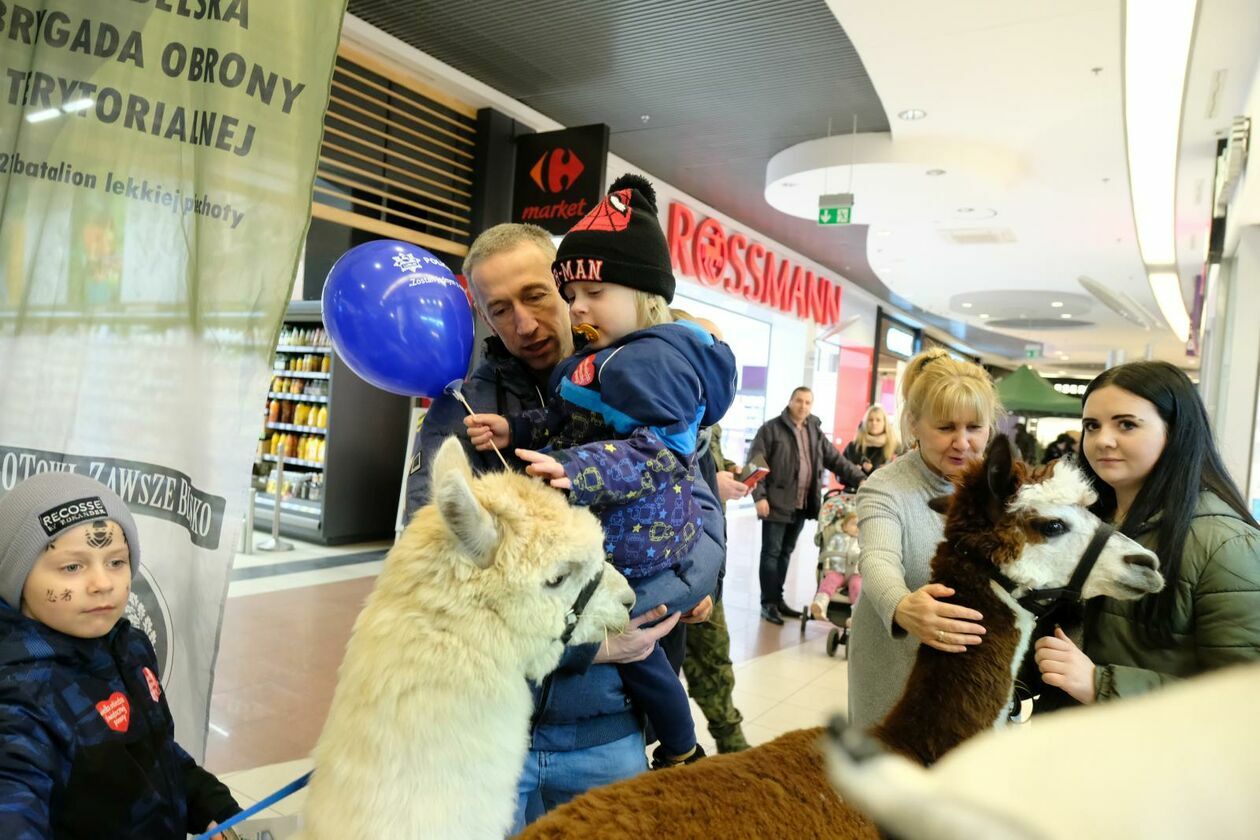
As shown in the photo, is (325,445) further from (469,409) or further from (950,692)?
(950,692)

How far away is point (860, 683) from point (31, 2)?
7.96 ft

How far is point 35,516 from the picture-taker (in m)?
1.28

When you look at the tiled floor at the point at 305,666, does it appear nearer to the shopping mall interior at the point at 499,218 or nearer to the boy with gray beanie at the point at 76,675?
the shopping mall interior at the point at 499,218

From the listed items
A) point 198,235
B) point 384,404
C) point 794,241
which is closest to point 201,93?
point 198,235

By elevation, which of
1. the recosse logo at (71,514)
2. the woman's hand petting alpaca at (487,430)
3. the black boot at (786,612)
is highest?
the woman's hand petting alpaca at (487,430)

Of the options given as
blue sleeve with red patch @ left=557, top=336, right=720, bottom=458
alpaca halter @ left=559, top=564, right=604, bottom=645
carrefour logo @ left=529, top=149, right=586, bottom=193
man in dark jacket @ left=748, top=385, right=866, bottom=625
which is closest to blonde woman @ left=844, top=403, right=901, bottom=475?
man in dark jacket @ left=748, top=385, right=866, bottom=625

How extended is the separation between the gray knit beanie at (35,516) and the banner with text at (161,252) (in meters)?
0.19

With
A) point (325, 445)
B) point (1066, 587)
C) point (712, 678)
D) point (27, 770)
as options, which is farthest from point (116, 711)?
point (325, 445)

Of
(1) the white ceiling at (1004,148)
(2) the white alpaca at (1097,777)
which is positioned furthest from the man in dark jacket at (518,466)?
(1) the white ceiling at (1004,148)

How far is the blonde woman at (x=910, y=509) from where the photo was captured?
6.06 feet

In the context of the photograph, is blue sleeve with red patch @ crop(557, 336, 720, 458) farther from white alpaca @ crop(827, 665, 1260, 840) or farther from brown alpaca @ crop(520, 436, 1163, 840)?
white alpaca @ crop(827, 665, 1260, 840)

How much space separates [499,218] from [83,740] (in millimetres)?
6259

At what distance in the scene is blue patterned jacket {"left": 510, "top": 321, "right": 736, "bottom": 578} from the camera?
1295mm

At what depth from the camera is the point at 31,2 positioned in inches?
56.9
